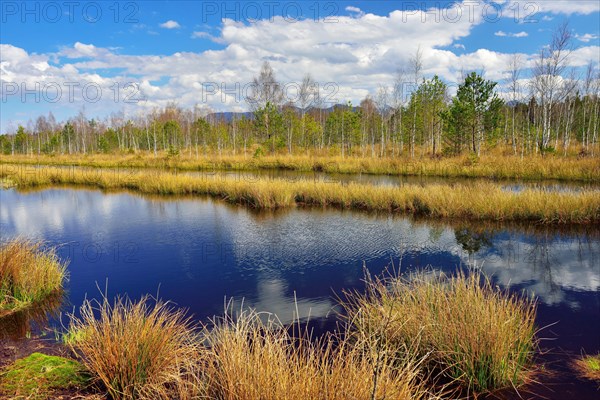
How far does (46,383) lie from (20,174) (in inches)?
1280

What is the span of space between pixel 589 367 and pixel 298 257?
736 cm

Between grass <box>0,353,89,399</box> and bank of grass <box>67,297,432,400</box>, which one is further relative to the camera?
grass <box>0,353,89,399</box>

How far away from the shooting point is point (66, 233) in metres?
14.9

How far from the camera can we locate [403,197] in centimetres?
1828

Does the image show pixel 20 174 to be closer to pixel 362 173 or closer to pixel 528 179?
pixel 362 173

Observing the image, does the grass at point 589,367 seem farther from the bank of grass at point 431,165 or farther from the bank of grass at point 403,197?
the bank of grass at point 431,165

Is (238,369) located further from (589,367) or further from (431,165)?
(431,165)

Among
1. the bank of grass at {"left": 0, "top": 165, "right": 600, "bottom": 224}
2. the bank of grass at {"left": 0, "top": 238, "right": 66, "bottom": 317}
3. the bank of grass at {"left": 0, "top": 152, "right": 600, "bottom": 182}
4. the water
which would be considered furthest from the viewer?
the bank of grass at {"left": 0, "top": 152, "right": 600, "bottom": 182}

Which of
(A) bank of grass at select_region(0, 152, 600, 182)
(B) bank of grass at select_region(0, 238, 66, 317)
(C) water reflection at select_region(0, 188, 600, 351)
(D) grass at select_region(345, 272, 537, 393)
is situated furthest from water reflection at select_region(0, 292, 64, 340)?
(A) bank of grass at select_region(0, 152, 600, 182)

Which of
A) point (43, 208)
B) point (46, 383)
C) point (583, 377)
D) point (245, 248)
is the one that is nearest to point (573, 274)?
point (583, 377)

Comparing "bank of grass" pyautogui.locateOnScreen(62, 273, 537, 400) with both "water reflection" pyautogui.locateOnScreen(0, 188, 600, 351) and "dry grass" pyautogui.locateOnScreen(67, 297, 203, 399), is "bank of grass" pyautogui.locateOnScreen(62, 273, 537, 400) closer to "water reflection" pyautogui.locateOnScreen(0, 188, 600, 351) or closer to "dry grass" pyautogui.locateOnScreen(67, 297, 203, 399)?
"dry grass" pyautogui.locateOnScreen(67, 297, 203, 399)

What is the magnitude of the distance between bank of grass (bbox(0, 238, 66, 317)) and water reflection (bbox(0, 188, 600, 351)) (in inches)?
27.3

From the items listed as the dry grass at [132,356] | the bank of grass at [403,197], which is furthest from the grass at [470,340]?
the bank of grass at [403,197]

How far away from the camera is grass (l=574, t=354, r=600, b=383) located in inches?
215
